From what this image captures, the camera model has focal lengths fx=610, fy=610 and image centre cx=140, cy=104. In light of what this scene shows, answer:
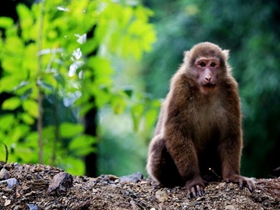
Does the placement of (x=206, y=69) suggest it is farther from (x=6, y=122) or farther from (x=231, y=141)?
(x=6, y=122)

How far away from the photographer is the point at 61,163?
7.36 meters

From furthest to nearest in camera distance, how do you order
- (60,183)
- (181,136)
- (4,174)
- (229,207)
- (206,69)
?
(206,69)
(181,136)
(4,174)
(60,183)
(229,207)

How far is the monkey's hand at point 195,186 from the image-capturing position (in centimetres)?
554

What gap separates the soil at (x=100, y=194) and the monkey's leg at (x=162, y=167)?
0.71 feet

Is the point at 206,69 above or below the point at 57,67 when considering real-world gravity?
below

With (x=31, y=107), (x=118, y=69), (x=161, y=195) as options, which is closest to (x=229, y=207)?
(x=161, y=195)

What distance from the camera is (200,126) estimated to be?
20.2ft

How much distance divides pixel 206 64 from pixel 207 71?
17 centimetres

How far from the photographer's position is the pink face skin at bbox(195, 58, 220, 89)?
6.00 meters

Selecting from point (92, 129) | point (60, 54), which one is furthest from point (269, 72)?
point (60, 54)

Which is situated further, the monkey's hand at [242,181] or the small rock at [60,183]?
the monkey's hand at [242,181]

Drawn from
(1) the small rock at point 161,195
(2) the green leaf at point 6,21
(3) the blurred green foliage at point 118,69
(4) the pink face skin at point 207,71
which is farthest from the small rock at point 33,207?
(2) the green leaf at point 6,21

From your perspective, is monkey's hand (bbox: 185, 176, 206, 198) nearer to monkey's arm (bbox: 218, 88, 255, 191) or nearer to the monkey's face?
monkey's arm (bbox: 218, 88, 255, 191)

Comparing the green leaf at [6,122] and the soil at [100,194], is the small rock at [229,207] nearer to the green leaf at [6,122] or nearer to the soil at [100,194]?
the soil at [100,194]
